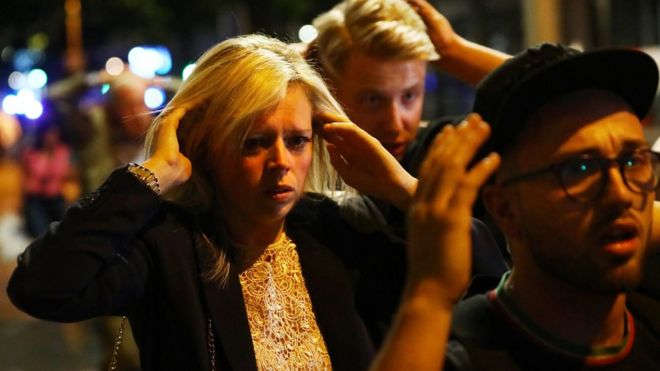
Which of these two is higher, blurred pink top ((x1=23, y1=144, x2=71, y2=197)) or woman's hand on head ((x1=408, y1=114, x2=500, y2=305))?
woman's hand on head ((x1=408, y1=114, x2=500, y2=305))

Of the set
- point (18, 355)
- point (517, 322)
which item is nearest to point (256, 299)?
point (517, 322)

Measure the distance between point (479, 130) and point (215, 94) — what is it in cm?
136

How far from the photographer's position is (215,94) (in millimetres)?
2902

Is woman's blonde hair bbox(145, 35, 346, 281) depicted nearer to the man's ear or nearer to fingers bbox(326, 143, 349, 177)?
fingers bbox(326, 143, 349, 177)

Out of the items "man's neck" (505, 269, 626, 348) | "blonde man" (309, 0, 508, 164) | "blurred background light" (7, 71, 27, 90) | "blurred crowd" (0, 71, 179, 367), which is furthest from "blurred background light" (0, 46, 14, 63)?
"man's neck" (505, 269, 626, 348)

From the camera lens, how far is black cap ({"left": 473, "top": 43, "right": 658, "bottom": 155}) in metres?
2.03

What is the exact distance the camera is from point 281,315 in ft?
9.10

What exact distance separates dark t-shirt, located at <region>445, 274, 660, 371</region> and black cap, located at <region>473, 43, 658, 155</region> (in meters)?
0.32

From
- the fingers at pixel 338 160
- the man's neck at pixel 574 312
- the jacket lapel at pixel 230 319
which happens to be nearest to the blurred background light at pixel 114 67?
the fingers at pixel 338 160

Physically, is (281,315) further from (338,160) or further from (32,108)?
(32,108)

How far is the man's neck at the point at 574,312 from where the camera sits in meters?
2.03

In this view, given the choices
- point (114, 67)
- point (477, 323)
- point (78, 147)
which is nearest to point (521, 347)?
point (477, 323)

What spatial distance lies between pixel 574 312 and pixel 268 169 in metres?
1.01

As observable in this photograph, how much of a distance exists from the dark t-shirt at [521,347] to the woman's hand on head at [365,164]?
2.63ft
